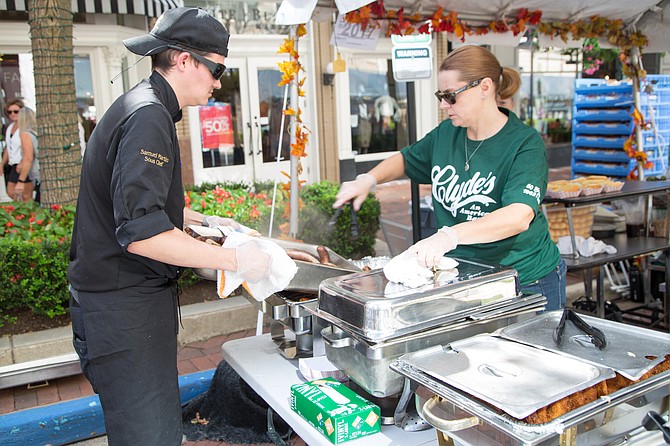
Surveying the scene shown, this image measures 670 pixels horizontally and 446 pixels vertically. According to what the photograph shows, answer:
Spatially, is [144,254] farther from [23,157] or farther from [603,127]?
[603,127]

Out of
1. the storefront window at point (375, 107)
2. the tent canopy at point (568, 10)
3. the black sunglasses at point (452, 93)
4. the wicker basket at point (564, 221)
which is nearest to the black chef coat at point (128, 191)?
the black sunglasses at point (452, 93)

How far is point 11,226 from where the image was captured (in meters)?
4.53

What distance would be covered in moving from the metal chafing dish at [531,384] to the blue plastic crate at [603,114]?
638 centimetres

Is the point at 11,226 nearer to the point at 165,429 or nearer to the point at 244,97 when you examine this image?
the point at 165,429

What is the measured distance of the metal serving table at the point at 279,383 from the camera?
160cm

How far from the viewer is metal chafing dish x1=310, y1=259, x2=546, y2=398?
157 cm

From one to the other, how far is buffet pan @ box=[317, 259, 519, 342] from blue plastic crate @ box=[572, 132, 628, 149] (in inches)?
251

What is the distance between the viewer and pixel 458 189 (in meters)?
2.27

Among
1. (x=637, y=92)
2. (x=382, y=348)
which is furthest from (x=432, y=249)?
(x=637, y=92)

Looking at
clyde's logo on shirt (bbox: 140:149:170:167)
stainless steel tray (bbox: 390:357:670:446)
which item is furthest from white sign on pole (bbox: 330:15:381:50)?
stainless steel tray (bbox: 390:357:670:446)

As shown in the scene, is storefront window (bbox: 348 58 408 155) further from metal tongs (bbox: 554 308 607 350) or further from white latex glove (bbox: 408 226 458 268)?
metal tongs (bbox: 554 308 607 350)

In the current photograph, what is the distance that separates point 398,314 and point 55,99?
13.6 ft

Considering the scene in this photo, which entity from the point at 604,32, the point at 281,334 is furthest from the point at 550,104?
the point at 281,334

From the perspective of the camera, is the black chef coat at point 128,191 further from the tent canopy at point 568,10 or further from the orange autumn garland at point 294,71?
the tent canopy at point 568,10
